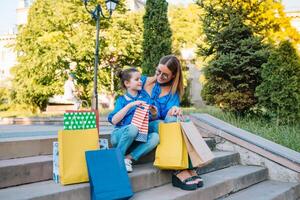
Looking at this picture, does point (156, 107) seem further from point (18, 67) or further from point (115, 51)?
point (18, 67)

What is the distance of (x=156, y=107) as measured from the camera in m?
3.80

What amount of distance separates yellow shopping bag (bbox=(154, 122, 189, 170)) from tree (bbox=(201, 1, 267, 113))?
4.96 metres

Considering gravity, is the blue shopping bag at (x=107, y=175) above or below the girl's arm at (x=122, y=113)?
below

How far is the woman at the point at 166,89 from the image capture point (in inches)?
147

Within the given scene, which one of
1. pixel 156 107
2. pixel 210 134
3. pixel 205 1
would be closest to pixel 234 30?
pixel 205 1

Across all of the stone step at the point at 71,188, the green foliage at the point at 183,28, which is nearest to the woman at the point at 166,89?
the stone step at the point at 71,188

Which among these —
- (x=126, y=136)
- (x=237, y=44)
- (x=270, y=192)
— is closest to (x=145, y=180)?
(x=126, y=136)

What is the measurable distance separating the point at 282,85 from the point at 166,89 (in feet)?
14.3

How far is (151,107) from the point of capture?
3701 mm

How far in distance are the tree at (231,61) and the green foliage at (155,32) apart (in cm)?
165

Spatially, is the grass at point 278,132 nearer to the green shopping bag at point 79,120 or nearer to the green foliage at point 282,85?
the green foliage at point 282,85

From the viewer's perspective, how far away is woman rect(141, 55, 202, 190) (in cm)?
374

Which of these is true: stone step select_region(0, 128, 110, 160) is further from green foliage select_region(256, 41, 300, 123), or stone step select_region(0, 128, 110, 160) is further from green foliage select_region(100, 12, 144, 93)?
green foliage select_region(100, 12, 144, 93)

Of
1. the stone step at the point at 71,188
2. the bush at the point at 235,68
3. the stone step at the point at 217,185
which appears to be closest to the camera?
the stone step at the point at 71,188
